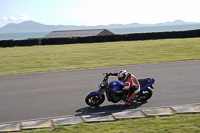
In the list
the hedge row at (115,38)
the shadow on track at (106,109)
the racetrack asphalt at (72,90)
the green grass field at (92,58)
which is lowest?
the shadow on track at (106,109)

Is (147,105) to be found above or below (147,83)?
below

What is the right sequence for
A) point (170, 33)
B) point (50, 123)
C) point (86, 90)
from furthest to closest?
point (170, 33) → point (86, 90) → point (50, 123)

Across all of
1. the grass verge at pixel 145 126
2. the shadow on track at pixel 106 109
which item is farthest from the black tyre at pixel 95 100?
the grass verge at pixel 145 126

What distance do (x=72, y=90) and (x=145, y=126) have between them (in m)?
4.61

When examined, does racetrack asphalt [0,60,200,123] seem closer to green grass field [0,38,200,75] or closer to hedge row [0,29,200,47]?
green grass field [0,38,200,75]

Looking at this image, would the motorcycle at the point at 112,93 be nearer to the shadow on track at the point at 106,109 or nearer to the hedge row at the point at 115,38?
the shadow on track at the point at 106,109

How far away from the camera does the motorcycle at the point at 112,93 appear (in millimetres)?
7637

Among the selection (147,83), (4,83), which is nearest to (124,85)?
(147,83)

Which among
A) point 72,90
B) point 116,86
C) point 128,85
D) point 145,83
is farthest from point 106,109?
point 72,90

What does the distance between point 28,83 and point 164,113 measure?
7.11 m

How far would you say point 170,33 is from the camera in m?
30.0

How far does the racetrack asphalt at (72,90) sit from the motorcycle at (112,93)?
23 centimetres

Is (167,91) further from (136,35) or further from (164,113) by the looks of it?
(136,35)

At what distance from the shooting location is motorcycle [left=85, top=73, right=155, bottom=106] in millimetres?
7637
